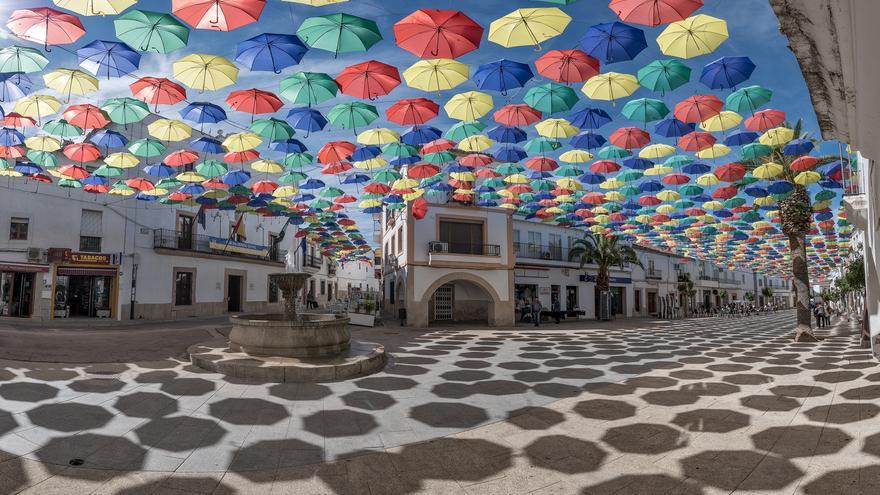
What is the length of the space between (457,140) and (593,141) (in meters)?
3.92

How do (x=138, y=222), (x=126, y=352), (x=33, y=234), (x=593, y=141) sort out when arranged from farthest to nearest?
(x=138, y=222), (x=33, y=234), (x=593, y=141), (x=126, y=352)

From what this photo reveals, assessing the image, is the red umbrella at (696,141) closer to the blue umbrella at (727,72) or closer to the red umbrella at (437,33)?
the blue umbrella at (727,72)

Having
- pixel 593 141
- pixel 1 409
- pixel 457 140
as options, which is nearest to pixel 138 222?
→ pixel 457 140

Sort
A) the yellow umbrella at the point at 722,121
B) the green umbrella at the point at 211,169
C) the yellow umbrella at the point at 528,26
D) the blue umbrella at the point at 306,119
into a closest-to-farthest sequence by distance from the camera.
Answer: the yellow umbrella at the point at 528,26 → the yellow umbrella at the point at 722,121 → the blue umbrella at the point at 306,119 → the green umbrella at the point at 211,169

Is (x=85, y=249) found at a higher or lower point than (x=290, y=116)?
lower

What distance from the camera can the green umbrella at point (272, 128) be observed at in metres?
11.9

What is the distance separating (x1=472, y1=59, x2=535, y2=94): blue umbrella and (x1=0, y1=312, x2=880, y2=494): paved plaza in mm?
5987

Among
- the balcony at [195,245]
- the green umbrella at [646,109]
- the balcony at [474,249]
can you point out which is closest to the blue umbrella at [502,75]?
the green umbrella at [646,109]

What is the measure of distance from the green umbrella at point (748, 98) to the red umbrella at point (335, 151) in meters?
9.86

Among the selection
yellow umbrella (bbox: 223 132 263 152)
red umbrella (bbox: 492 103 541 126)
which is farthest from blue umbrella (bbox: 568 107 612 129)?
yellow umbrella (bbox: 223 132 263 152)

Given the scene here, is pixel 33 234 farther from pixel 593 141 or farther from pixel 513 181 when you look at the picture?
pixel 593 141

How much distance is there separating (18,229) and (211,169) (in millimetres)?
12045

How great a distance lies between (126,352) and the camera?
10.2m

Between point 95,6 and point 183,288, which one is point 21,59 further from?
point 183,288
